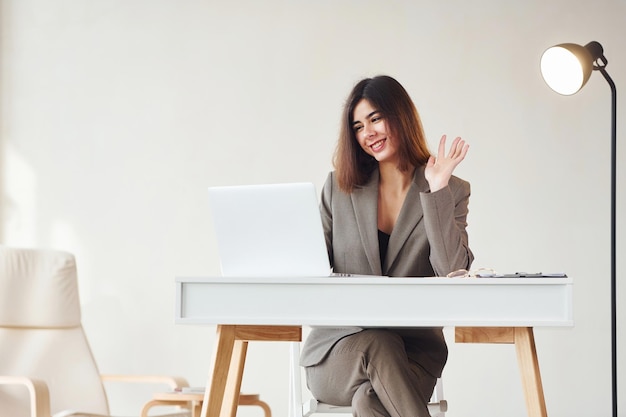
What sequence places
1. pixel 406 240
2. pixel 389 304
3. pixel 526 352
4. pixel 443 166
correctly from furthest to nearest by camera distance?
1. pixel 406 240
2. pixel 443 166
3. pixel 526 352
4. pixel 389 304

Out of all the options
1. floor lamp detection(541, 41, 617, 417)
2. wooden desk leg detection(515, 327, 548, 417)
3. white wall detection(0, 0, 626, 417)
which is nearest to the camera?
wooden desk leg detection(515, 327, 548, 417)

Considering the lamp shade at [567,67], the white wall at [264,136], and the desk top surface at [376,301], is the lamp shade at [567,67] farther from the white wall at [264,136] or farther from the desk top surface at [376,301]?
the white wall at [264,136]

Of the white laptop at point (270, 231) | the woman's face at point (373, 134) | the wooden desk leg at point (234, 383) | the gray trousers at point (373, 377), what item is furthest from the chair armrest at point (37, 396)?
the woman's face at point (373, 134)

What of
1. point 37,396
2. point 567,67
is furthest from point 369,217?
point 37,396

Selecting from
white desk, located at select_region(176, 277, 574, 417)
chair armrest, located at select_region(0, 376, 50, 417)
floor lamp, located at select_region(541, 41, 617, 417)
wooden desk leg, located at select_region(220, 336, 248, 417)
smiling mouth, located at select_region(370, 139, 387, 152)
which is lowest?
chair armrest, located at select_region(0, 376, 50, 417)

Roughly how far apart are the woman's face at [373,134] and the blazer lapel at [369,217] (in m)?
0.07

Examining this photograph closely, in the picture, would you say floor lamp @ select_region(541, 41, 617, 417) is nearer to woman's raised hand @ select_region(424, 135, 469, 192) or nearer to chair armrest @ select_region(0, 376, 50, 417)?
woman's raised hand @ select_region(424, 135, 469, 192)

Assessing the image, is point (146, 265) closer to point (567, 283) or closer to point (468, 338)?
point (468, 338)

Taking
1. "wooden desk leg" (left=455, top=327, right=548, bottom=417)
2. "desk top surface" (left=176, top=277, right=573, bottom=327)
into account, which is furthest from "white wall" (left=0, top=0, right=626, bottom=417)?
"desk top surface" (left=176, top=277, right=573, bottom=327)

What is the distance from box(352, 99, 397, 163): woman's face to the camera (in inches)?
95.7

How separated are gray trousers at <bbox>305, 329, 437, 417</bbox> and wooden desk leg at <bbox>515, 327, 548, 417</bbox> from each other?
0.23 m

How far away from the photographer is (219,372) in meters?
1.86

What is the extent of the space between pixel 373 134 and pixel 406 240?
0.33 m

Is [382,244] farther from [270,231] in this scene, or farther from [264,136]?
[264,136]
